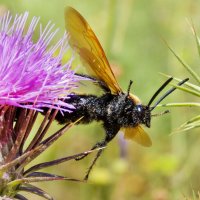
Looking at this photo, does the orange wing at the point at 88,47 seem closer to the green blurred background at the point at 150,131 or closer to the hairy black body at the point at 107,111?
the hairy black body at the point at 107,111

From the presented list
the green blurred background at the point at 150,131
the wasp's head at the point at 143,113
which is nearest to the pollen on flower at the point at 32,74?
the wasp's head at the point at 143,113

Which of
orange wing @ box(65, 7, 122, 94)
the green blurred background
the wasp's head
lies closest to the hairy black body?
the wasp's head

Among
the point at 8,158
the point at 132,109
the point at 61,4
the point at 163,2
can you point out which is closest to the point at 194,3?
the point at 163,2

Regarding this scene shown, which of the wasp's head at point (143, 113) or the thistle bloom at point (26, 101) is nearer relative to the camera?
the thistle bloom at point (26, 101)

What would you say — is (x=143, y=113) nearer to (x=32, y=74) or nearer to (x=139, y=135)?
(x=139, y=135)

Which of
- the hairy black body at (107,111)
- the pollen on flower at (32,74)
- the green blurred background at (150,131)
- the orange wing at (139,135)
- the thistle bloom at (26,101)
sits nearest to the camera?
the thistle bloom at (26,101)

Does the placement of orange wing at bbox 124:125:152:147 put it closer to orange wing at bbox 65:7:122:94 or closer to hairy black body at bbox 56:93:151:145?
hairy black body at bbox 56:93:151:145

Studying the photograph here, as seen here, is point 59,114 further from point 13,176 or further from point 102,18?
point 102,18

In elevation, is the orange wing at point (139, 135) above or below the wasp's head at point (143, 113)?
below
